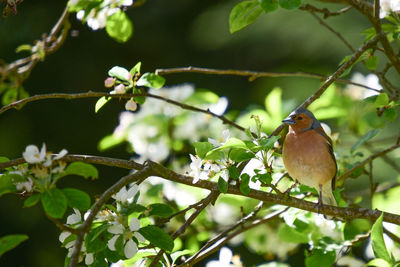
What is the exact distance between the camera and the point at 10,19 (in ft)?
17.8

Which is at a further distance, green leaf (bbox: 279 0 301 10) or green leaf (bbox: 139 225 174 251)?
green leaf (bbox: 279 0 301 10)

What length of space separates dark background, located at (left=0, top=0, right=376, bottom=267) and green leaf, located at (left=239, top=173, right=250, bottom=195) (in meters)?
3.44

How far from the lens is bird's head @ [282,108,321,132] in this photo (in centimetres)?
256

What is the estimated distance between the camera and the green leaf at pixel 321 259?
230 cm

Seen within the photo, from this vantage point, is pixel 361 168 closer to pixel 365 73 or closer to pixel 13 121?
pixel 365 73

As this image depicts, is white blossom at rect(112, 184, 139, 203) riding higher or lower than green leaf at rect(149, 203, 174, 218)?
higher

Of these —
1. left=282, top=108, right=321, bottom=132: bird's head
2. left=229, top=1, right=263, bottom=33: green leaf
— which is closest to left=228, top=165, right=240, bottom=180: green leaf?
left=229, top=1, right=263, bottom=33: green leaf

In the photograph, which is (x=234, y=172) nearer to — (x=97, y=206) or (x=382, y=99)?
(x=97, y=206)

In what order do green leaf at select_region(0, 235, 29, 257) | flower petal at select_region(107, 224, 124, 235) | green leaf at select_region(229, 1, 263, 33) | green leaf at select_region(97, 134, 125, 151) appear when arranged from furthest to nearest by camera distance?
green leaf at select_region(97, 134, 125, 151) → green leaf at select_region(229, 1, 263, 33) → flower petal at select_region(107, 224, 124, 235) → green leaf at select_region(0, 235, 29, 257)

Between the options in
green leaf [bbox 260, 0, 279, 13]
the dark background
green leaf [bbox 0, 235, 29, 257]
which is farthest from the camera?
the dark background

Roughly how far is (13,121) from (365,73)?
161 inches

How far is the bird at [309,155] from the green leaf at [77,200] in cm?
111

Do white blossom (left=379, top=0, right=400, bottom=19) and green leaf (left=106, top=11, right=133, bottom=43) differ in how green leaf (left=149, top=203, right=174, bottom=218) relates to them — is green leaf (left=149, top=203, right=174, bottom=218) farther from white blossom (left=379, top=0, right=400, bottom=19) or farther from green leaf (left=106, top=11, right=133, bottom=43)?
white blossom (left=379, top=0, right=400, bottom=19)

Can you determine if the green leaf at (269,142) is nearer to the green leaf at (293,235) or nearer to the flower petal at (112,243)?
the flower petal at (112,243)
